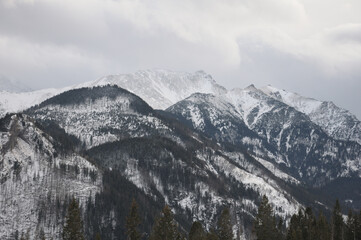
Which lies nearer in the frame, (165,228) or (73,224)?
(73,224)

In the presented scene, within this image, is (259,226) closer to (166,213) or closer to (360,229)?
(360,229)

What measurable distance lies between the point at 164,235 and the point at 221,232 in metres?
28.3

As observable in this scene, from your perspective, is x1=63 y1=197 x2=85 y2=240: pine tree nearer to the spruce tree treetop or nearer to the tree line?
the tree line

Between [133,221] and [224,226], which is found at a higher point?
[133,221]

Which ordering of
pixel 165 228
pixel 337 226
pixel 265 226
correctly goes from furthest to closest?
pixel 337 226 < pixel 265 226 < pixel 165 228

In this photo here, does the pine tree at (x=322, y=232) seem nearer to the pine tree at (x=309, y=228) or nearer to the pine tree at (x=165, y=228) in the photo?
the pine tree at (x=309, y=228)

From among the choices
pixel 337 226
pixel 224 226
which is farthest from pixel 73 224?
pixel 337 226

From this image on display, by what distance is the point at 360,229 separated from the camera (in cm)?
13600

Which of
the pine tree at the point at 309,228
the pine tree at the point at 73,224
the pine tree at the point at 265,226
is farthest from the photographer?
the pine tree at the point at 309,228

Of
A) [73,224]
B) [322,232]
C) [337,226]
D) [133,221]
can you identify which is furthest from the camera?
[337,226]

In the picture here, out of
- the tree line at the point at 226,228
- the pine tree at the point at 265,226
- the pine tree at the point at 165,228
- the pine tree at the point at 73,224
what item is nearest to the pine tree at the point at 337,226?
the tree line at the point at 226,228

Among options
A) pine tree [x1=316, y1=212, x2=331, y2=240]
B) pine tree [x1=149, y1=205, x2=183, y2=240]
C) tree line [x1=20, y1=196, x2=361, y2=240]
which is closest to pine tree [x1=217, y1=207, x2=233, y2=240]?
tree line [x1=20, y1=196, x2=361, y2=240]

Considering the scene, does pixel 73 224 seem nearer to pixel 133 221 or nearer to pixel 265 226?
pixel 133 221

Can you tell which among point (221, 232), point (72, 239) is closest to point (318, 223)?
point (221, 232)
